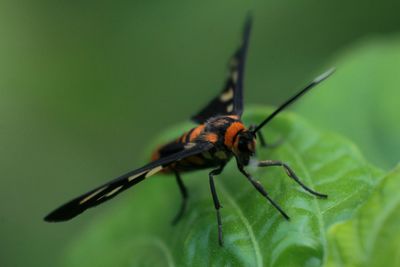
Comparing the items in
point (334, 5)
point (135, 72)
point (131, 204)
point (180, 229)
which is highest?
point (135, 72)

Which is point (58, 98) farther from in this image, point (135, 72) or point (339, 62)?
point (339, 62)

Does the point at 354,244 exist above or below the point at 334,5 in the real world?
below

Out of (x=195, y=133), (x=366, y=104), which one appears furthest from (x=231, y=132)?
(x=366, y=104)

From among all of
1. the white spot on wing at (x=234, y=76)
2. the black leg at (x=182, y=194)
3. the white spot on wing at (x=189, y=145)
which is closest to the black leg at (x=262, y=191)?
the white spot on wing at (x=189, y=145)

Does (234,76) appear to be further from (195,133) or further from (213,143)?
(213,143)

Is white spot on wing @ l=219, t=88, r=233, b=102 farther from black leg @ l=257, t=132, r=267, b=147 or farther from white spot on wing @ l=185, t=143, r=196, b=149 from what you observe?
white spot on wing @ l=185, t=143, r=196, b=149

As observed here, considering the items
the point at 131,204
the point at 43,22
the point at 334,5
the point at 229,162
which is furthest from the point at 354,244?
the point at 43,22

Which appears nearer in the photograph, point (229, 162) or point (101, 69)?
point (229, 162)
